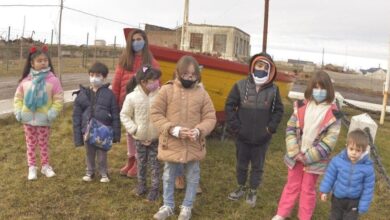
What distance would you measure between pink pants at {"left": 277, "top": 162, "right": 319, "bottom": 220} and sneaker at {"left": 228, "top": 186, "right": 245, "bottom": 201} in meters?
0.62

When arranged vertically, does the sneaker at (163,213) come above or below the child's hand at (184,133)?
below

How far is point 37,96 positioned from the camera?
17.5 ft

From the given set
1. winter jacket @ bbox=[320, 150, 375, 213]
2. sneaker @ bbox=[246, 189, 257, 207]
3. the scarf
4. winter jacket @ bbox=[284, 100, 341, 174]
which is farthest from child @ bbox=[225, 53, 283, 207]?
the scarf

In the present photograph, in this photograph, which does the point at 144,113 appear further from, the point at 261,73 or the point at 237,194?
the point at 237,194

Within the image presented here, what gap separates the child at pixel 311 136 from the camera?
4.39 meters

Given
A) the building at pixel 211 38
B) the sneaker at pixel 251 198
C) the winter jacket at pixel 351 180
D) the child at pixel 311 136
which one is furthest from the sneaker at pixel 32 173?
the building at pixel 211 38

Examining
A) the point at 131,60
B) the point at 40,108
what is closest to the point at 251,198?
the point at 131,60

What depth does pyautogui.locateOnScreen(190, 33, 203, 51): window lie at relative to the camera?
54.3 feet

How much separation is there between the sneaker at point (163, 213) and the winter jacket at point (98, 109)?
1062 mm

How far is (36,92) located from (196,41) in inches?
470

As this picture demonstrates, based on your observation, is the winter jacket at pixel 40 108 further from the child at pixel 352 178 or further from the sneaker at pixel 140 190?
the child at pixel 352 178

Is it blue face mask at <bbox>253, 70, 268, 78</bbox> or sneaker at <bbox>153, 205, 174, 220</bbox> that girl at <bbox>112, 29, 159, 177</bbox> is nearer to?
blue face mask at <bbox>253, 70, 268, 78</bbox>

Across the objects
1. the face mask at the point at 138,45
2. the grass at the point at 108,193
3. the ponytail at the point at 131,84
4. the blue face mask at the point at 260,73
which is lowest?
the grass at the point at 108,193

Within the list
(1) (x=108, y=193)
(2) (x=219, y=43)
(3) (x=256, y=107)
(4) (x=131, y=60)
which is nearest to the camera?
(3) (x=256, y=107)
